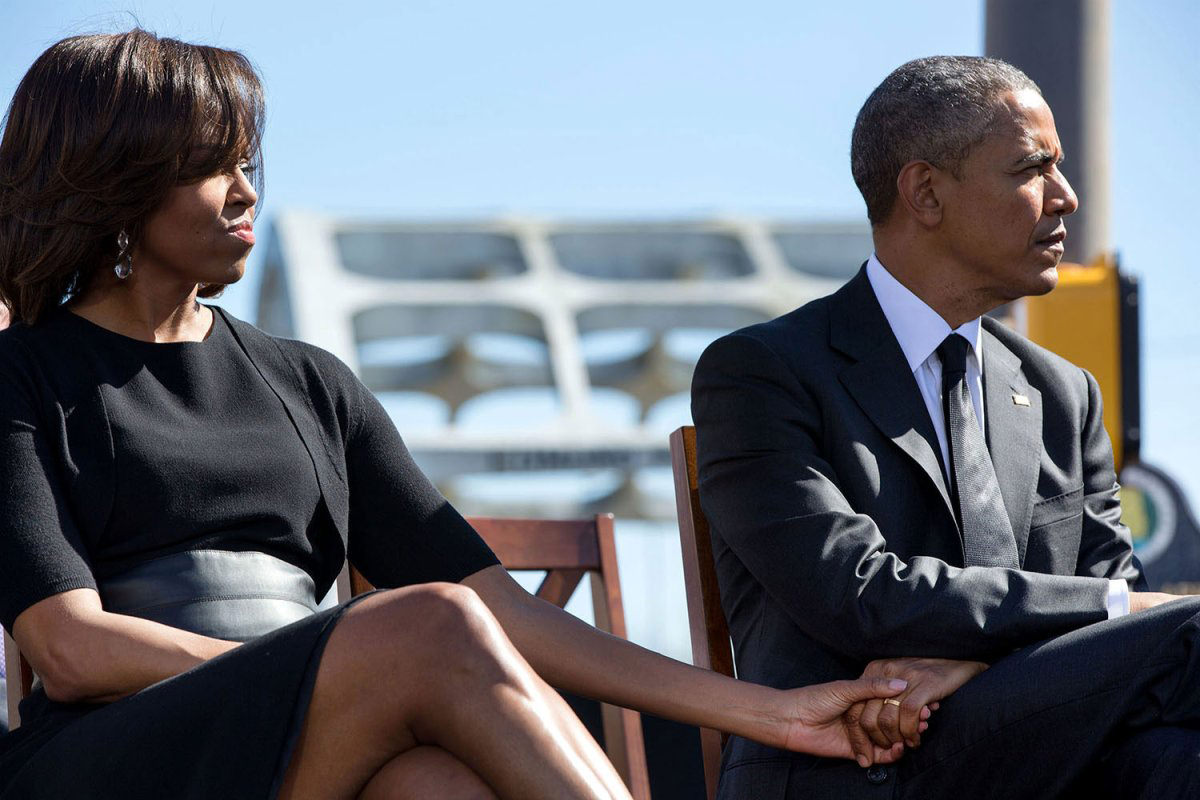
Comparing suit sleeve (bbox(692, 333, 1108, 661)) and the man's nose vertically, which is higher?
the man's nose

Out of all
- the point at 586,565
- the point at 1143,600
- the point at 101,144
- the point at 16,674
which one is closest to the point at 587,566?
the point at 586,565

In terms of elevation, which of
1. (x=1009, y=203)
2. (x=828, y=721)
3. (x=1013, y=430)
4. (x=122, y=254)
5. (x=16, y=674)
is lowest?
(x=828, y=721)

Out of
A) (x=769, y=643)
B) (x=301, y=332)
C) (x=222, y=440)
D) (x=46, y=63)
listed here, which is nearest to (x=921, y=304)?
(x=769, y=643)

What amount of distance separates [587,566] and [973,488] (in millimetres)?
1171

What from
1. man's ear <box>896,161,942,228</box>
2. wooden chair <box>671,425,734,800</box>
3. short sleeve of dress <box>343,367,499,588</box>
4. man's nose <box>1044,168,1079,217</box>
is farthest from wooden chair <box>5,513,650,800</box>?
man's nose <box>1044,168,1079,217</box>

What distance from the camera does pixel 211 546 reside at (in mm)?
2031

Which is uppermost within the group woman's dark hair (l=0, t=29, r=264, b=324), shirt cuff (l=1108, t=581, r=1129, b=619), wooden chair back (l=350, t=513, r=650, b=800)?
woman's dark hair (l=0, t=29, r=264, b=324)

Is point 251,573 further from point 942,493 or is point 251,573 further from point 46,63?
point 942,493

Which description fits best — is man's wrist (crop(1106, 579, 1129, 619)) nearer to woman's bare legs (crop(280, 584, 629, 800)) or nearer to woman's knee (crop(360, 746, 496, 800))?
woman's bare legs (crop(280, 584, 629, 800))

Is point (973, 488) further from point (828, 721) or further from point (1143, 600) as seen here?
point (828, 721)

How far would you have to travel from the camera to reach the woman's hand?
6.79 ft

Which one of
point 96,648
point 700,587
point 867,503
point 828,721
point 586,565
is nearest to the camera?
point 96,648

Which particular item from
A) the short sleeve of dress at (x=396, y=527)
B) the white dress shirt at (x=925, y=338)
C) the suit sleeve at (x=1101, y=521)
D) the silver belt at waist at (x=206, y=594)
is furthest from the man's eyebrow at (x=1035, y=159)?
the silver belt at waist at (x=206, y=594)

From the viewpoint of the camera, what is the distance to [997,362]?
2527 mm
